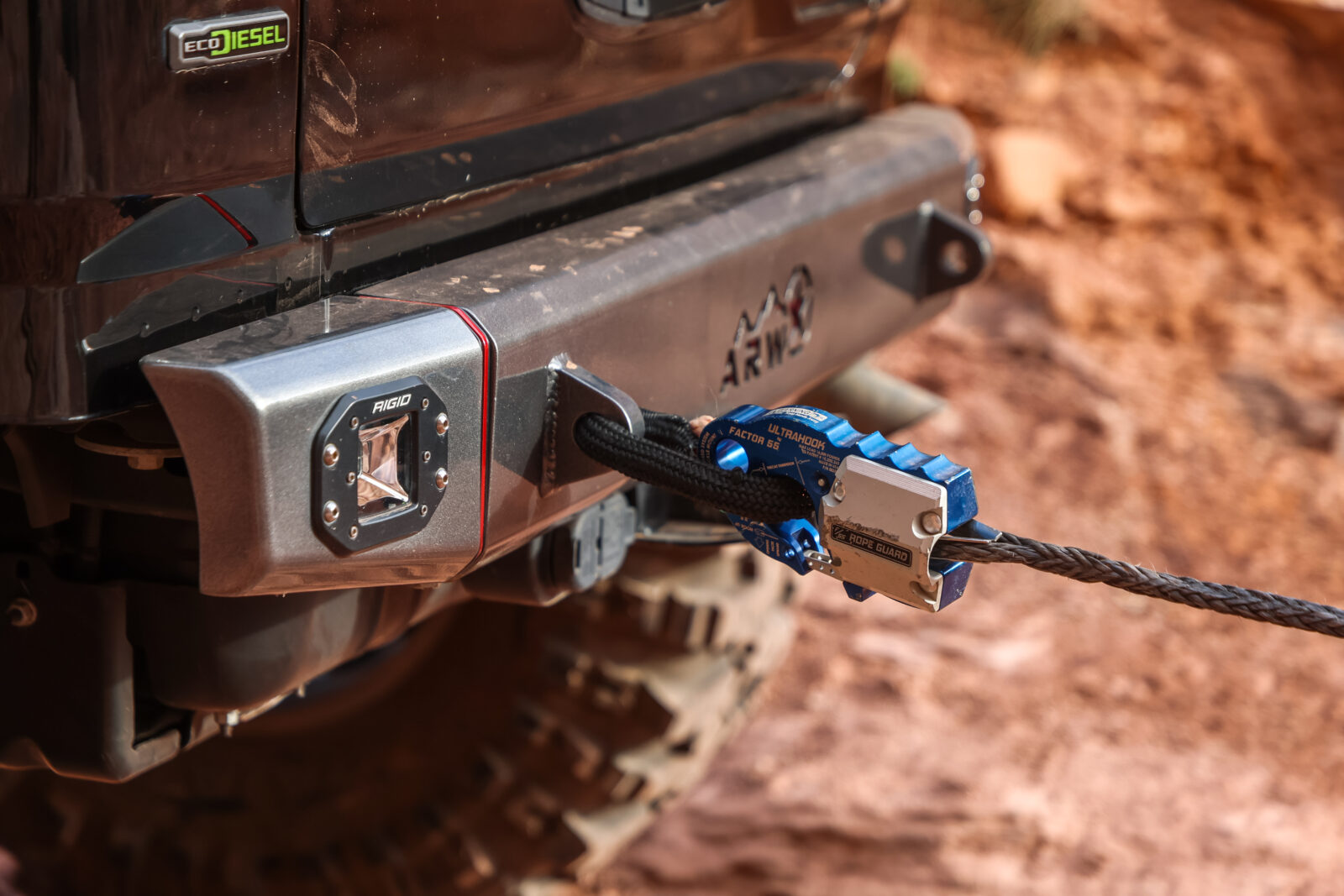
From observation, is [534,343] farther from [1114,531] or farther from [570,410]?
[1114,531]

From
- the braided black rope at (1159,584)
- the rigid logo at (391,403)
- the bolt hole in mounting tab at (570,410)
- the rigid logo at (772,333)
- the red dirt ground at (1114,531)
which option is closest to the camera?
the braided black rope at (1159,584)

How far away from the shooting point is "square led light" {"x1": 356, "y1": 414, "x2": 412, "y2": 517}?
1106 mm

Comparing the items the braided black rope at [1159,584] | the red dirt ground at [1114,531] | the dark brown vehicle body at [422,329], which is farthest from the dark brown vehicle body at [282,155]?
the red dirt ground at [1114,531]

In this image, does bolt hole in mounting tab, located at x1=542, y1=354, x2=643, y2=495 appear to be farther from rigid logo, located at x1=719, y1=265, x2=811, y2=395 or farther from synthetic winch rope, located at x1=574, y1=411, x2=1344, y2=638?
rigid logo, located at x1=719, y1=265, x2=811, y2=395

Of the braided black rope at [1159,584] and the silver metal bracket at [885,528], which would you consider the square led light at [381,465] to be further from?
the braided black rope at [1159,584]

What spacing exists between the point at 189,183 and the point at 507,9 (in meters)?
0.39

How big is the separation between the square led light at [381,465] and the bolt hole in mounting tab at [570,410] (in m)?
0.19

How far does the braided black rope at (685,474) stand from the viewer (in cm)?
117

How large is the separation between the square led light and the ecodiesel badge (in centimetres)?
32

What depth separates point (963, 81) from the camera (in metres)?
5.23

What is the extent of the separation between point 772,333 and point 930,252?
1.41 feet

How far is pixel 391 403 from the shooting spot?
1.10 meters

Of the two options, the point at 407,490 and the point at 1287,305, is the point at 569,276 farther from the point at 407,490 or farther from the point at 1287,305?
the point at 1287,305

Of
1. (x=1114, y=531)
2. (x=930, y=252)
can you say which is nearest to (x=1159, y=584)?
(x=930, y=252)
